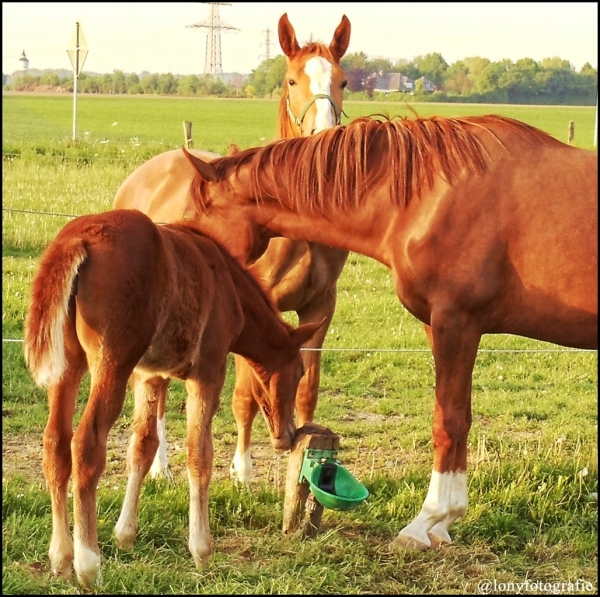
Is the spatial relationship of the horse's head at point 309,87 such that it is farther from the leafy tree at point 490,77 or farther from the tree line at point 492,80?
the leafy tree at point 490,77

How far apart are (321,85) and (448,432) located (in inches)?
92.6

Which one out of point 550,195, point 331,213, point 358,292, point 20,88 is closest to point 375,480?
point 331,213

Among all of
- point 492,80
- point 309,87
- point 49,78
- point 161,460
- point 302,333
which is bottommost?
point 161,460

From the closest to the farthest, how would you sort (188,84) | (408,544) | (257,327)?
(408,544), (257,327), (188,84)

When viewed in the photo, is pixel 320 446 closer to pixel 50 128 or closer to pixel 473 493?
pixel 473 493

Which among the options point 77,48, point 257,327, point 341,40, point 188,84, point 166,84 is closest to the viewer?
point 257,327

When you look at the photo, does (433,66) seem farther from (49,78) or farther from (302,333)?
(49,78)

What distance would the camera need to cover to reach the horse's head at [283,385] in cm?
407

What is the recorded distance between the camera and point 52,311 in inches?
125

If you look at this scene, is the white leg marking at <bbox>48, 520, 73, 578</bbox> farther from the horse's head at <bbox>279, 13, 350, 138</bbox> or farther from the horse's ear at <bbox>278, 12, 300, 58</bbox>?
the horse's ear at <bbox>278, 12, 300, 58</bbox>

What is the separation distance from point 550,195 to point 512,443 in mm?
2063

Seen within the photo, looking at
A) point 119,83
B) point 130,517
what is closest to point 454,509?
point 130,517

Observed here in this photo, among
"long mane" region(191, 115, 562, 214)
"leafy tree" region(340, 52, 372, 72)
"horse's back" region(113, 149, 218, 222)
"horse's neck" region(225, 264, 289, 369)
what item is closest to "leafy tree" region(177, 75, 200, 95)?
"leafy tree" region(340, 52, 372, 72)

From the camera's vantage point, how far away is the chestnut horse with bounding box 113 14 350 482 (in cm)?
493
